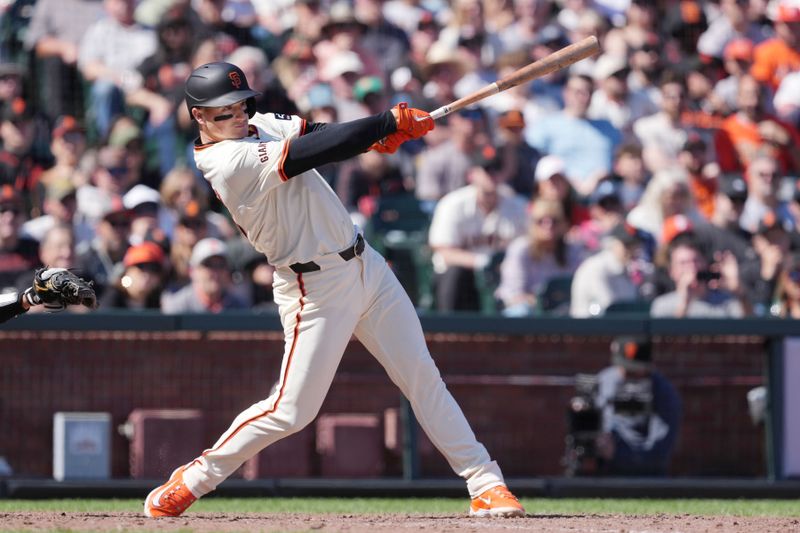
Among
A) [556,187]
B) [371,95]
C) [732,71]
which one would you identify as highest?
[732,71]

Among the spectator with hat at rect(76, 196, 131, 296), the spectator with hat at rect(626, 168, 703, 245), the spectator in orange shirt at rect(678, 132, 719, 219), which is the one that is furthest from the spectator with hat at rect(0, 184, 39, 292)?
the spectator in orange shirt at rect(678, 132, 719, 219)

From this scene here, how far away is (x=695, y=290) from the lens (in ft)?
28.7

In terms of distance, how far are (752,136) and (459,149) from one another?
2.59m

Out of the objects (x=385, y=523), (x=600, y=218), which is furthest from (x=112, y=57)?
(x=385, y=523)

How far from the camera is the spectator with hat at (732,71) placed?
1159cm

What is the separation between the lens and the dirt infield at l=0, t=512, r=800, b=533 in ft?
16.3

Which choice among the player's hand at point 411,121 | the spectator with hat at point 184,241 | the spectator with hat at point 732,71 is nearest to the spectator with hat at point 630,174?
the spectator with hat at point 732,71

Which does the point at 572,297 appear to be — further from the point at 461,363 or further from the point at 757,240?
the point at 757,240

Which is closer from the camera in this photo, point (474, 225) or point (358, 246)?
point (358, 246)

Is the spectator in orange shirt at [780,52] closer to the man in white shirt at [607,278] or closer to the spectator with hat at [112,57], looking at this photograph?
the man in white shirt at [607,278]

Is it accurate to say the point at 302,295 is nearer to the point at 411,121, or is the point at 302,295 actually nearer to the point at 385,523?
the point at 411,121

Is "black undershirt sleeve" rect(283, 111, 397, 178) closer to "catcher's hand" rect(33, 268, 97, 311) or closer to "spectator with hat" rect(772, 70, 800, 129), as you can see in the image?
"catcher's hand" rect(33, 268, 97, 311)

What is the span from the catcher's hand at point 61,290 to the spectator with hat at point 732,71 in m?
7.29

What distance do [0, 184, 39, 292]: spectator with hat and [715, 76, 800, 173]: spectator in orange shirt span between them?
5239 mm
